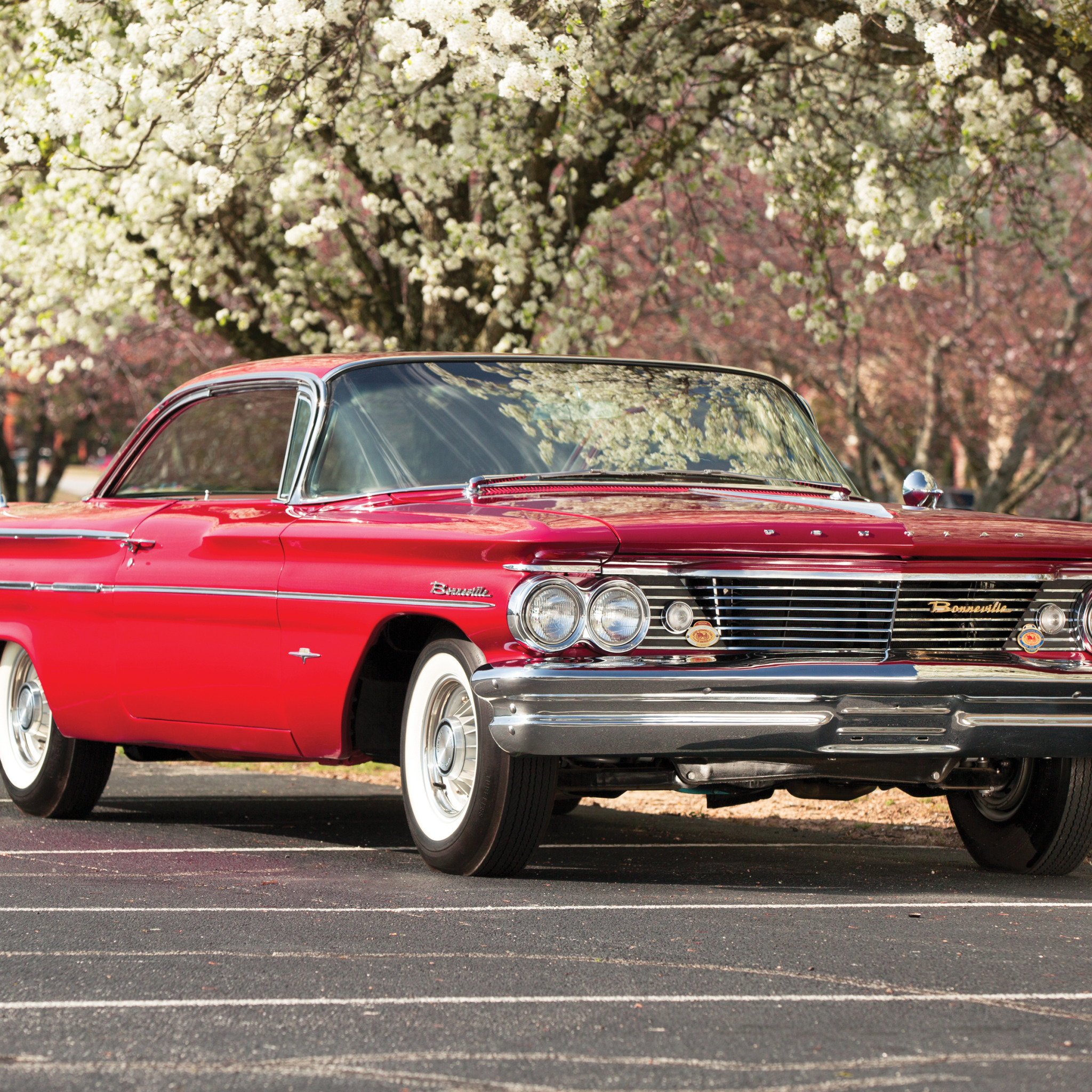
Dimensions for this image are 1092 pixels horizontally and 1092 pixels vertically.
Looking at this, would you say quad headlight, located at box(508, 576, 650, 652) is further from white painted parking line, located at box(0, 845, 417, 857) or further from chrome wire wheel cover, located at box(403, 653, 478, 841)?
white painted parking line, located at box(0, 845, 417, 857)

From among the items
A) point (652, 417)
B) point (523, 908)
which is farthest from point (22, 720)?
point (523, 908)

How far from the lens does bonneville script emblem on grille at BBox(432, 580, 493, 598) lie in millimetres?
6016

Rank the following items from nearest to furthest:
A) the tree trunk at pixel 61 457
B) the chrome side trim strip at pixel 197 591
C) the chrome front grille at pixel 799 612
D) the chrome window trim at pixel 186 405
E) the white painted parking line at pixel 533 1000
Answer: the white painted parking line at pixel 533 1000
the chrome front grille at pixel 799 612
the chrome side trim strip at pixel 197 591
the chrome window trim at pixel 186 405
the tree trunk at pixel 61 457

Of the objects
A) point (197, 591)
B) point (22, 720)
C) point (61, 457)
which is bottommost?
point (61, 457)

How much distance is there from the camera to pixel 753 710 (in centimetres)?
591

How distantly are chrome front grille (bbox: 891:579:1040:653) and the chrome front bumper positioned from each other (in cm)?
17

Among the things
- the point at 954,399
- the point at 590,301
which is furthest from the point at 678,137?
the point at 954,399

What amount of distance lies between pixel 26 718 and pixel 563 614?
11.8ft

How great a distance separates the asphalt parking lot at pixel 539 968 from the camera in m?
4.01

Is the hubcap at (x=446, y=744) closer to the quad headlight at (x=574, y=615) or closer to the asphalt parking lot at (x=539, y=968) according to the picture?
the asphalt parking lot at (x=539, y=968)

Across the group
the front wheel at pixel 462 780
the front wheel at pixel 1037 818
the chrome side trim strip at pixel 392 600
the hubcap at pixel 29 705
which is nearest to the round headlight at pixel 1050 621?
the front wheel at pixel 1037 818

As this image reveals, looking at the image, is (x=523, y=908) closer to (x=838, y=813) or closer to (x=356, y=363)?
(x=356, y=363)

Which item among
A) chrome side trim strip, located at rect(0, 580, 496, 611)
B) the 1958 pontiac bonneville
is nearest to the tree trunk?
chrome side trim strip, located at rect(0, 580, 496, 611)

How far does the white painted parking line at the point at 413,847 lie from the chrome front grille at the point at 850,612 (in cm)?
161
